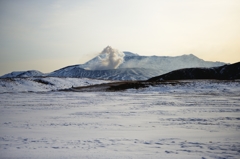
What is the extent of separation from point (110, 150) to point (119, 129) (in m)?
2.96

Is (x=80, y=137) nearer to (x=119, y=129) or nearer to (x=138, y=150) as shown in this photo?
(x=119, y=129)

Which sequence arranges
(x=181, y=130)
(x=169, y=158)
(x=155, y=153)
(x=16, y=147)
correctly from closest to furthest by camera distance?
1. (x=169, y=158)
2. (x=155, y=153)
3. (x=16, y=147)
4. (x=181, y=130)

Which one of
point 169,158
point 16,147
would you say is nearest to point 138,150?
point 169,158

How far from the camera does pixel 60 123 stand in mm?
11078

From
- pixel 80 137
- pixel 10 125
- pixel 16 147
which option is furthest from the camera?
pixel 10 125

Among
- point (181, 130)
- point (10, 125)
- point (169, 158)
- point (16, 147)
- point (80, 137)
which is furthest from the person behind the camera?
point (10, 125)

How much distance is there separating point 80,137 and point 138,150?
301cm

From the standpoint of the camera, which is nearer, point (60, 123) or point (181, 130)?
point (181, 130)

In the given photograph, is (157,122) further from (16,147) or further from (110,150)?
(16,147)

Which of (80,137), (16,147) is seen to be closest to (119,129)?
(80,137)

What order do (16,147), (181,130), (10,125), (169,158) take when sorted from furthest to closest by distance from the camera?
1. (10,125)
2. (181,130)
3. (16,147)
4. (169,158)

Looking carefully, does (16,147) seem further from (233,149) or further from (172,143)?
(233,149)

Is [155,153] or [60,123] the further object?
[60,123]

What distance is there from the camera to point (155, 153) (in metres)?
6.26
